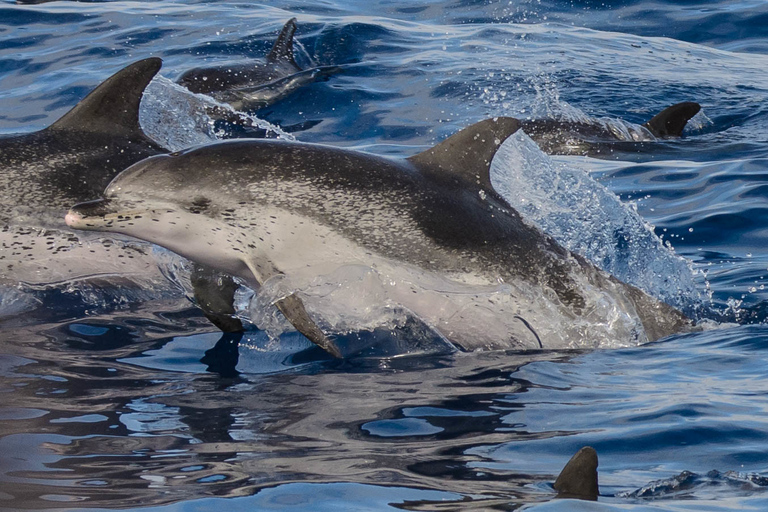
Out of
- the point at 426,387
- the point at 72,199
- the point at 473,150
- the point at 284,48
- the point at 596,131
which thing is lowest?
the point at 426,387

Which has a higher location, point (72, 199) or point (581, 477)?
point (72, 199)

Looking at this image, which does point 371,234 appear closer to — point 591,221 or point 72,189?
point 72,189

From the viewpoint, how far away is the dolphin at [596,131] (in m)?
11.4

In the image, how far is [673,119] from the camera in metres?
11.9

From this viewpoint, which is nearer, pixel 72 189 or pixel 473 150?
pixel 473 150

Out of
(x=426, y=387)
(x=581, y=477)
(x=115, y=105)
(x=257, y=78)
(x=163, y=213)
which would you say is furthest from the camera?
(x=257, y=78)

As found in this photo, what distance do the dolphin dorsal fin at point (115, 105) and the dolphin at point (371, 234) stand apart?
1494 millimetres

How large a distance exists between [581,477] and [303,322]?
8.04ft

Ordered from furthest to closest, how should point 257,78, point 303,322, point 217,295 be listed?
point 257,78 < point 217,295 < point 303,322

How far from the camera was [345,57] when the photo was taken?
15.6 metres

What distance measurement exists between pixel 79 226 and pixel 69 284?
1585 mm

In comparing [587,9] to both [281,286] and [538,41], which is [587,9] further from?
[281,286]

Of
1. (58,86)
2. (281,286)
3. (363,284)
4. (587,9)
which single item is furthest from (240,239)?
(587,9)

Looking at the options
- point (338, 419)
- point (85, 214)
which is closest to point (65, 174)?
point (85, 214)
